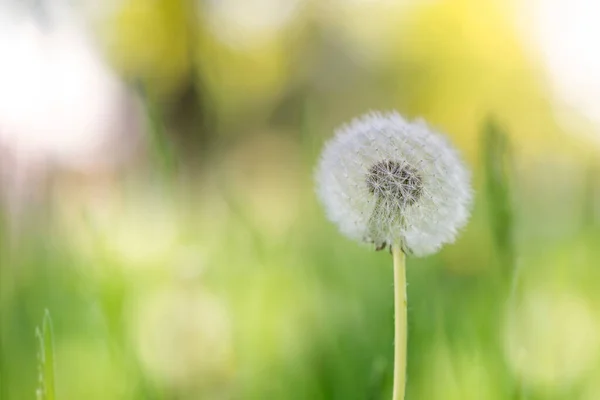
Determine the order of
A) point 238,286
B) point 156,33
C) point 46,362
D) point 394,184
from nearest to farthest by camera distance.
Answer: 1. point 46,362
2. point 394,184
3. point 238,286
4. point 156,33

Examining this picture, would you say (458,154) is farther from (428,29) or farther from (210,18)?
(428,29)

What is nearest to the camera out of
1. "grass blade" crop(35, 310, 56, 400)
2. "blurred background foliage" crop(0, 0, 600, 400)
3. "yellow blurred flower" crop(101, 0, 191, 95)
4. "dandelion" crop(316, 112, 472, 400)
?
"grass blade" crop(35, 310, 56, 400)

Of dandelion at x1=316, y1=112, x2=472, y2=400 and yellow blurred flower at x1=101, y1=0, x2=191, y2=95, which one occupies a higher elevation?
yellow blurred flower at x1=101, y1=0, x2=191, y2=95

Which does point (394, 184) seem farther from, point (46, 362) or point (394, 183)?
point (46, 362)

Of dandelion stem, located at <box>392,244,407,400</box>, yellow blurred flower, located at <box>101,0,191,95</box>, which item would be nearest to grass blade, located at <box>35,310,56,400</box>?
dandelion stem, located at <box>392,244,407,400</box>

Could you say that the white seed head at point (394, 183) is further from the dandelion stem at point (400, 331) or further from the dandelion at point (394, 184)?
the dandelion stem at point (400, 331)

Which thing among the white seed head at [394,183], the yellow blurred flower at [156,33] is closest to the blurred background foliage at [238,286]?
the white seed head at [394,183]

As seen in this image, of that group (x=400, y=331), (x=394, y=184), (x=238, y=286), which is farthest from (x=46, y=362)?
(x=238, y=286)

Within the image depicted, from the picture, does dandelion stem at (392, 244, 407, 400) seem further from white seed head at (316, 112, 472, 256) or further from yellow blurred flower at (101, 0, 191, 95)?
yellow blurred flower at (101, 0, 191, 95)
